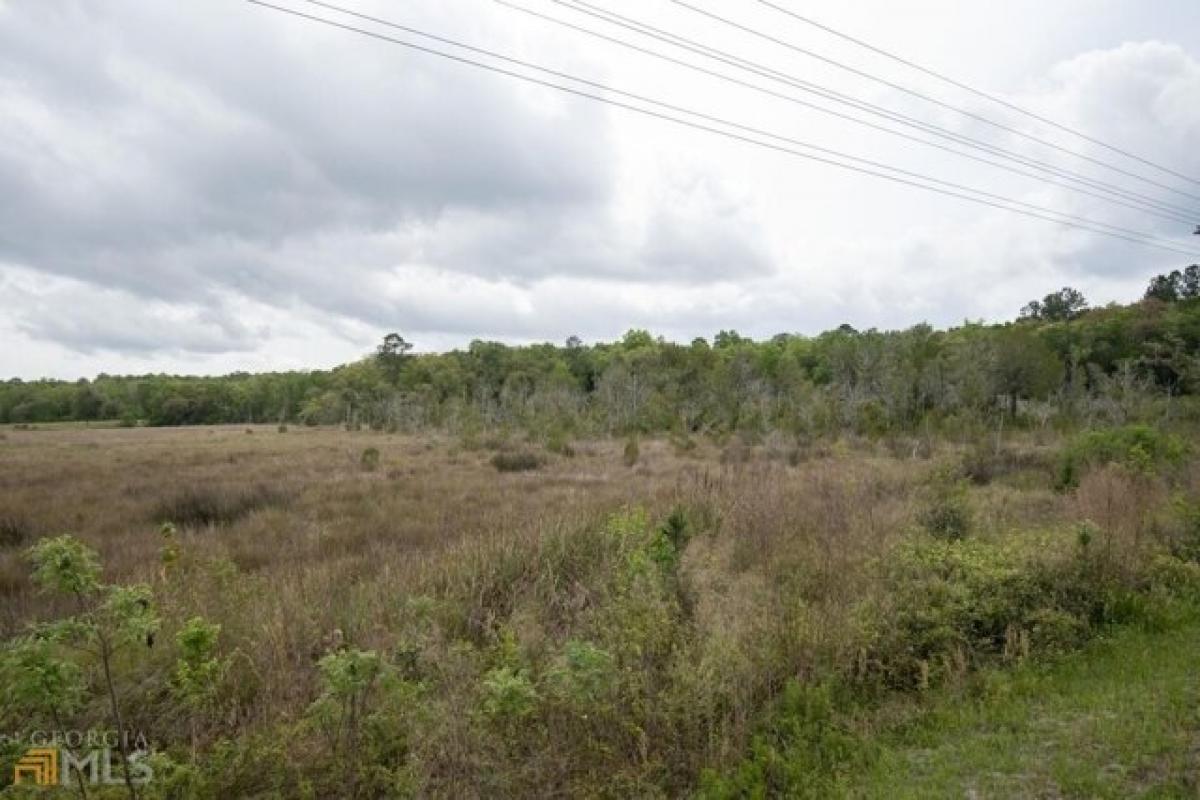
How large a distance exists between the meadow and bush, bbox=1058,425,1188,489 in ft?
4.10

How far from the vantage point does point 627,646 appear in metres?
5.12

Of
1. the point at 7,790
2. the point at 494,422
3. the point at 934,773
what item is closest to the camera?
the point at 7,790

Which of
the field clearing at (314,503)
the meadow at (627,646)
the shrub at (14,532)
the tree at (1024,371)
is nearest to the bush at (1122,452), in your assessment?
the meadow at (627,646)

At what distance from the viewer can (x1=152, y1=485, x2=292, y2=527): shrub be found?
13375 mm

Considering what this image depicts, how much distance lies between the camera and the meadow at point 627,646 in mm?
3865

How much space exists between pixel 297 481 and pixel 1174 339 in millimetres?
25777

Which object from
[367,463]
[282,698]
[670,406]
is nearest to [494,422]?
[670,406]

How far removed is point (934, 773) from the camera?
3848 mm

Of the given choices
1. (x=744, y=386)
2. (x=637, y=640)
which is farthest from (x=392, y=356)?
(x=637, y=640)

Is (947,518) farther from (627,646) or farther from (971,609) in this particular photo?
(627,646)

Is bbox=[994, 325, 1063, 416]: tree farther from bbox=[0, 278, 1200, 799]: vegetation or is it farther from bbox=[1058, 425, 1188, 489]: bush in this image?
bbox=[0, 278, 1200, 799]: vegetation

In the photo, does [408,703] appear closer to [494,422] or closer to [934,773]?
[934,773]

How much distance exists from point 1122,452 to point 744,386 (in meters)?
41.0

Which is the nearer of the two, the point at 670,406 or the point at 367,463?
the point at 367,463
